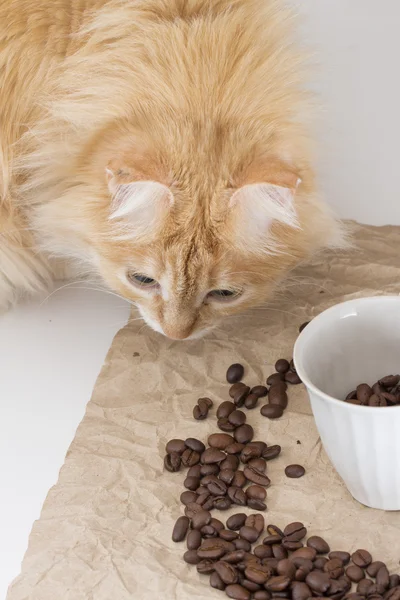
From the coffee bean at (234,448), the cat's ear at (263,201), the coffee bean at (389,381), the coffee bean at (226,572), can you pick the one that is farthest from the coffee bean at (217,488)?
the cat's ear at (263,201)

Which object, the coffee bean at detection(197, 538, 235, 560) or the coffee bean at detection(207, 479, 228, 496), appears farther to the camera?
the coffee bean at detection(207, 479, 228, 496)

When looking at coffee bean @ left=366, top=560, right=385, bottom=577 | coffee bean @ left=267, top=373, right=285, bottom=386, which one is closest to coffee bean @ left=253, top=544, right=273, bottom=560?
coffee bean @ left=366, top=560, right=385, bottom=577

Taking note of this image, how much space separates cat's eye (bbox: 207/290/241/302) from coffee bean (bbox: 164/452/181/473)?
38cm

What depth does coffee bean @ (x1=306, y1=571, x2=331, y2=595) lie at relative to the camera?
1969 mm

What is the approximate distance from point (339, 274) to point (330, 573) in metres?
1.08

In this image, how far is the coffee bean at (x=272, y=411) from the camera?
242 cm

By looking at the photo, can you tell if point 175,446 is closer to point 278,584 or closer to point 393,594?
point 278,584

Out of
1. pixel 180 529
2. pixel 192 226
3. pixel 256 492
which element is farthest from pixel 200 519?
pixel 192 226

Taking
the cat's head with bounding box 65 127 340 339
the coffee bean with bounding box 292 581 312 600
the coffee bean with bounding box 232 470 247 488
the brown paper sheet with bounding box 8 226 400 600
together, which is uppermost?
the cat's head with bounding box 65 127 340 339

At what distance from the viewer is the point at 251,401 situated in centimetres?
244

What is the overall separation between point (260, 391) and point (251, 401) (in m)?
0.06

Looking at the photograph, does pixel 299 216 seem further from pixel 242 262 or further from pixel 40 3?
pixel 40 3

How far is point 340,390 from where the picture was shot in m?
2.31

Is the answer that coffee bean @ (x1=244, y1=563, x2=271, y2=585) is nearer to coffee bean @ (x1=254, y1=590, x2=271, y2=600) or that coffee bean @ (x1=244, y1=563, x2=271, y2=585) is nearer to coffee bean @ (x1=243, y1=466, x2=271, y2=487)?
coffee bean @ (x1=254, y1=590, x2=271, y2=600)
